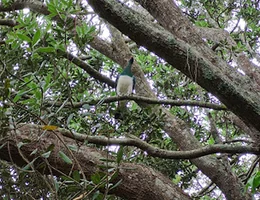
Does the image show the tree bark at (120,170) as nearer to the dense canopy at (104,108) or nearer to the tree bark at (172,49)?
the dense canopy at (104,108)

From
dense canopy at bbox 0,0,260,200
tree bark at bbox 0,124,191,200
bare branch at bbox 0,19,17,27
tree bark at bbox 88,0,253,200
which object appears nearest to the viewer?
dense canopy at bbox 0,0,260,200

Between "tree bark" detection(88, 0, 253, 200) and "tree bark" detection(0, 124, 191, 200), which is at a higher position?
"tree bark" detection(88, 0, 253, 200)

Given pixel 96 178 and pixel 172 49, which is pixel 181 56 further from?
pixel 96 178

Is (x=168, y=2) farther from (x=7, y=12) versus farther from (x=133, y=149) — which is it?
A: (x=7, y=12)

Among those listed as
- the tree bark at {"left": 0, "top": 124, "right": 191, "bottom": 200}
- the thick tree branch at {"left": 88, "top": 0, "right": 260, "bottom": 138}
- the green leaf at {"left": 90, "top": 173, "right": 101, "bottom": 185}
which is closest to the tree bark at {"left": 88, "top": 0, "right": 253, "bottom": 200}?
the thick tree branch at {"left": 88, "top": 0, "right": 260, "bottom": 138}

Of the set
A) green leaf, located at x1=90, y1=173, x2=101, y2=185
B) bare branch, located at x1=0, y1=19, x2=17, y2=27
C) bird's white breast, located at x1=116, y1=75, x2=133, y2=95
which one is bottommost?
green leaf, located at x1=90, y1=173, x2=101, y2=185

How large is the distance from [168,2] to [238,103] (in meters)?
1.02

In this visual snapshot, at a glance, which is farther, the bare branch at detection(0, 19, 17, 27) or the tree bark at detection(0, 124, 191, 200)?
the bare branch at detection(0, 19, 17, 27)

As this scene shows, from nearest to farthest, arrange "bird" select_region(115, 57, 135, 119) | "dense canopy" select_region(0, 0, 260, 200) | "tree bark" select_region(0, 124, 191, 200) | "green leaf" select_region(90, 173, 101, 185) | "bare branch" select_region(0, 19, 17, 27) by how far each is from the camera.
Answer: "green leaf" select_region(90, 173, 101, 185) < "dense canopy" select_region(0, 0, 260, 200) < "tree bark" select_region(0, 124, 191, 200) < "bare branch" select_region(0, 19, 17, 27) < "bird" select_region(115, 57, 135, 119)

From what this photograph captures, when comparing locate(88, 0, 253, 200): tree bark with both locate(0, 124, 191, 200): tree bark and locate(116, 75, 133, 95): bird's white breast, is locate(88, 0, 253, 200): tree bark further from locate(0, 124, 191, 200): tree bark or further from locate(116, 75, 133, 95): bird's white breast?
locate(116, 75, 133, 95): bird's white breast

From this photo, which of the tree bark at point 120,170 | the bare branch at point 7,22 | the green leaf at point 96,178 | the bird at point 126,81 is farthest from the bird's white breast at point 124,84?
the green leaf at point 96,178

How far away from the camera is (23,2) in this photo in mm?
4008

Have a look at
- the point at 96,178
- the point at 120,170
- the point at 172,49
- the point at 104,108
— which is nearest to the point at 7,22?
the point at 104,108

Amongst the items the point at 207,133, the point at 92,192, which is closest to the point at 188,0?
the point at 207,133
